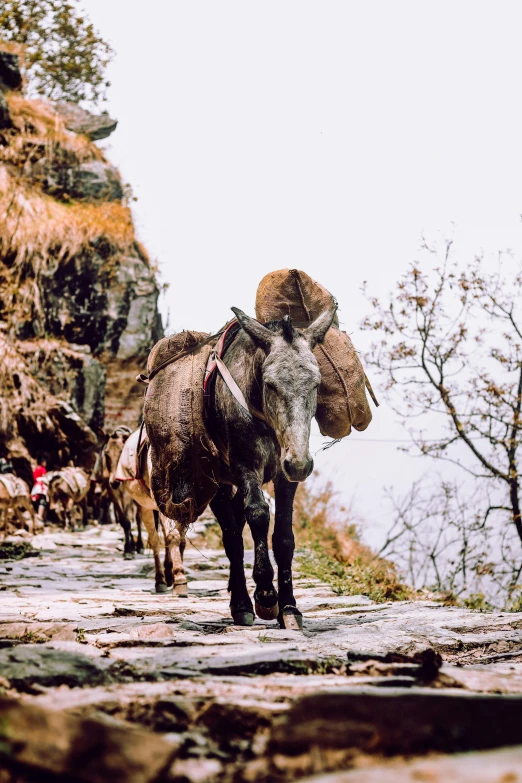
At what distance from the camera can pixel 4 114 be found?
88.2 ft

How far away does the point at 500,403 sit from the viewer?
13844 millimetres

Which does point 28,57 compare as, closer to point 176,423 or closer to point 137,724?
point 176,423

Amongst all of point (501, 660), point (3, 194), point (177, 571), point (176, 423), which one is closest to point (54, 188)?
point (3, 194)

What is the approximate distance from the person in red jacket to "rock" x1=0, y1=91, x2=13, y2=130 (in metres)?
12.1

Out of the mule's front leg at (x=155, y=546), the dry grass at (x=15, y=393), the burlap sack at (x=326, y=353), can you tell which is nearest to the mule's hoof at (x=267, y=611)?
the burlap sack at (x=326, y=353)

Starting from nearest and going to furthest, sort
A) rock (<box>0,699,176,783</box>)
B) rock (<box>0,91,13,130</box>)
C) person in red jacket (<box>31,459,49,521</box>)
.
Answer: rock (<box>0,699,176,783</box>), person in red jacket (<box>31,459,49,521</box>), rock (<box>0,91,13,130</box>)

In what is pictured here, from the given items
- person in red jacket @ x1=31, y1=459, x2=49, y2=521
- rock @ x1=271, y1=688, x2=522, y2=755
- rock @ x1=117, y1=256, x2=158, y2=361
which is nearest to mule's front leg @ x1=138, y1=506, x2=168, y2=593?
rock @ x1=271, y1=688, x2=522, y2=755

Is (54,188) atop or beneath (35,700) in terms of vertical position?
atop

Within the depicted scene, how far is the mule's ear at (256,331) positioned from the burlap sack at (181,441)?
2.54ft

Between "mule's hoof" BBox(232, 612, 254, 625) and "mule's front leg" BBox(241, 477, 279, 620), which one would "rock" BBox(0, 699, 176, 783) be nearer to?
"mule's front leg" BBox(241, 477, 279, 620)

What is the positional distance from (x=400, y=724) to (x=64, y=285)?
90.9 ft

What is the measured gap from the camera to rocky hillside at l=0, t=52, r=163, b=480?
2455 centimetres

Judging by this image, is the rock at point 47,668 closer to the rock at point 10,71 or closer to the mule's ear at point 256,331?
the mule's ear at point 256,331

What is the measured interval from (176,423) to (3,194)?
67.3 ft
